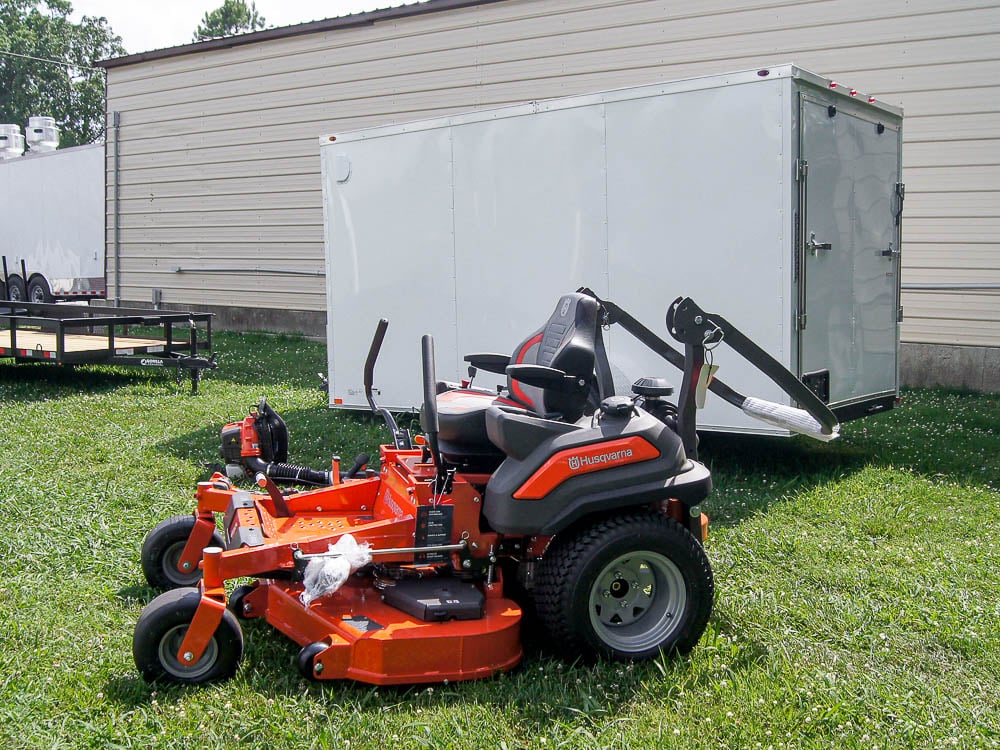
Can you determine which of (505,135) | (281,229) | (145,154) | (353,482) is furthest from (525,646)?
(145,154)

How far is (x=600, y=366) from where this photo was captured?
189 inches

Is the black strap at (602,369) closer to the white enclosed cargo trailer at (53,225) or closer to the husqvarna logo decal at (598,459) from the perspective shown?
the husqvarna logo decal at (598,459)

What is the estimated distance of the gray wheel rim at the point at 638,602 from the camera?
4039mm

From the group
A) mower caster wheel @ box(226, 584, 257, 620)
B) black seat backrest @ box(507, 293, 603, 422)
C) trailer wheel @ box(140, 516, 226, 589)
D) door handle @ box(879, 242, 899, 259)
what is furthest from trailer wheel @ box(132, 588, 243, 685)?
door handle @ box(879, 242, 899, 259)

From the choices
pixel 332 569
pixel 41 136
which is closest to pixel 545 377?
pixel 332 569

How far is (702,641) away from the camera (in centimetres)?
424

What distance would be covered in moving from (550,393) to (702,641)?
1220 mm

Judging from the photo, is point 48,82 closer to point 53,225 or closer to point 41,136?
point 41,136

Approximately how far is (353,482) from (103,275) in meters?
16.7

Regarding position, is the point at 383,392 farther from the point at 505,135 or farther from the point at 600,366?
the point at 600,366

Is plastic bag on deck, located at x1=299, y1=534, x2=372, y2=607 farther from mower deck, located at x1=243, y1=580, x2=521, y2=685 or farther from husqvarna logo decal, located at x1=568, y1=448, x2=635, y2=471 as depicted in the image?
husqvarna logo decal, located at x1=568, y1=448, x2=635, y2=471

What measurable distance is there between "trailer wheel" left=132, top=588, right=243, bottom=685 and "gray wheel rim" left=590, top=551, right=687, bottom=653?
1.40 metres

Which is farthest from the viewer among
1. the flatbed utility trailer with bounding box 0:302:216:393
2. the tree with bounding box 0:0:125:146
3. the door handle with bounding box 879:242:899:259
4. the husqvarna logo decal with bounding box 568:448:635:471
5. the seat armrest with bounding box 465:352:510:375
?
the tree with bounding box 0:0:125:146

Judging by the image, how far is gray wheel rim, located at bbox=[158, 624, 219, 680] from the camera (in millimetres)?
3766
